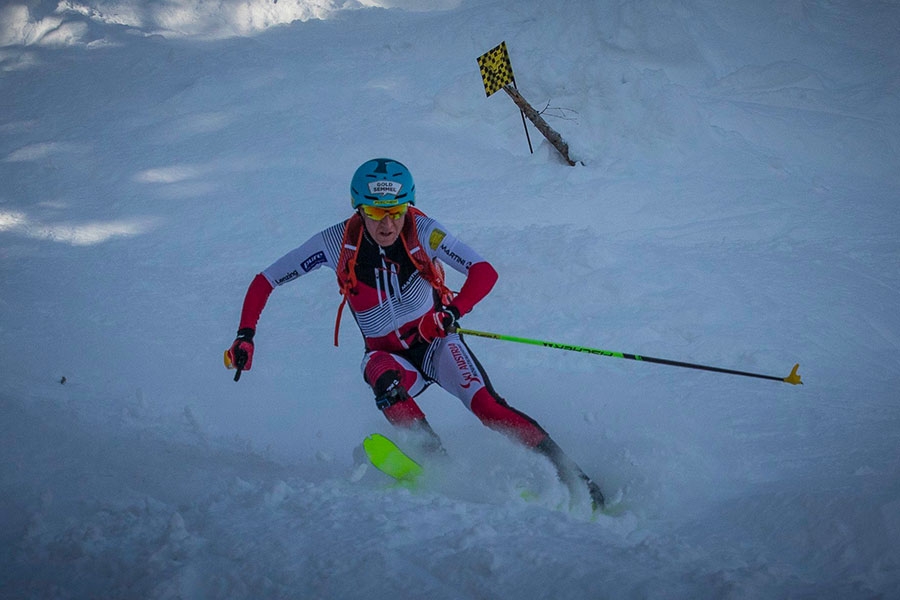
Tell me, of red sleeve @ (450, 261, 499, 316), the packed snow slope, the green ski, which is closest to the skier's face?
red sleeve @ (450, 261, 499, 316)

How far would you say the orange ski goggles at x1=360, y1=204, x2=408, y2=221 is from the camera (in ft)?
12.9

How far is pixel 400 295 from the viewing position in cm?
427

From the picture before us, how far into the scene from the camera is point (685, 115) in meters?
9.94

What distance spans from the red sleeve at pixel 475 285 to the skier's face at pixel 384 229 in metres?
0.56

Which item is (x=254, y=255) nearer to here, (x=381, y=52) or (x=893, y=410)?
(x=893, y=410)

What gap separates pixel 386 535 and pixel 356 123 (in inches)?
375

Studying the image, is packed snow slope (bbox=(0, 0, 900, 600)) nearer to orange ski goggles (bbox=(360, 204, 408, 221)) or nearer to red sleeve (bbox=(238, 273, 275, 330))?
red sleeve (bbox=(238, 273, 275, 330))

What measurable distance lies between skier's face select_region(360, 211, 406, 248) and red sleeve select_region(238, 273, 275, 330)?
0.86m

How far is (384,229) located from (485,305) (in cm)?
258

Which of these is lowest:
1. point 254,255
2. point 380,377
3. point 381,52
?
point 254,255

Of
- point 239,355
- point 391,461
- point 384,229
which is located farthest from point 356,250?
point 391,461

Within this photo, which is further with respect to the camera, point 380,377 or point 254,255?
point 254,255

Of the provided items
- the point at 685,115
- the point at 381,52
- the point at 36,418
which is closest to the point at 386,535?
the point at 36,418

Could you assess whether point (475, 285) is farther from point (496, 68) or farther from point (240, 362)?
point (496, 68)
